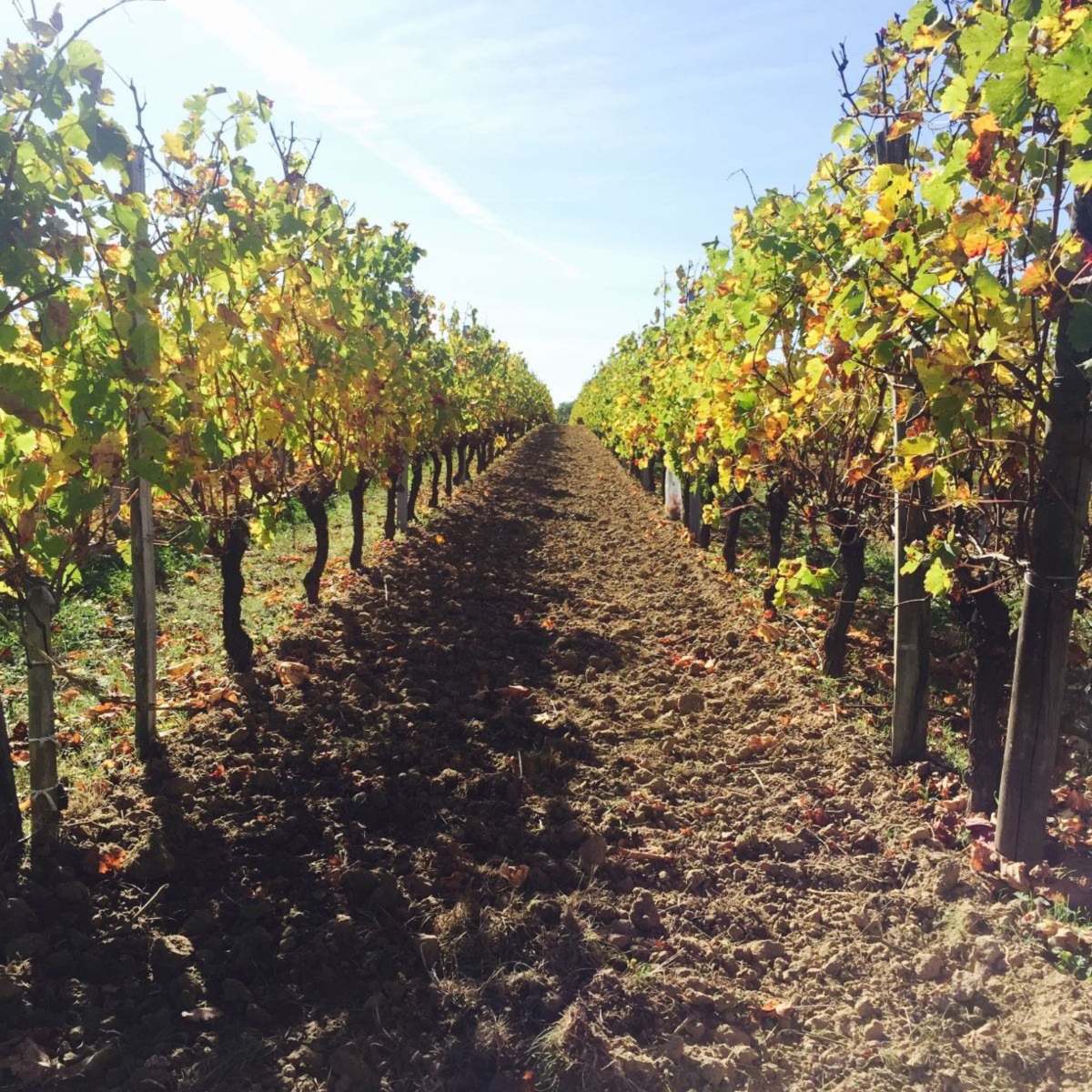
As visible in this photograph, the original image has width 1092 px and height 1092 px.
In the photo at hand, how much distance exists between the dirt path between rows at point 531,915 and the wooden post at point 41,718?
216mm

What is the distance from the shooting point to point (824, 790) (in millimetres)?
3863

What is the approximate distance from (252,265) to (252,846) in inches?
129

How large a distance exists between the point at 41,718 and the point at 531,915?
6.85 feet

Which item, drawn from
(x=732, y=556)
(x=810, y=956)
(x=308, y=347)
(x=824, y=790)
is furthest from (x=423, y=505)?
(x=810, y=956)

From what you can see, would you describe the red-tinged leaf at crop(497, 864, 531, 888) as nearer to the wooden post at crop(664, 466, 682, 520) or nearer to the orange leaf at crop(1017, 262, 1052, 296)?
the orange leaf at crop(1017, 262, 1052, 296)

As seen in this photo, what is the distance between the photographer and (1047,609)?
2947mm

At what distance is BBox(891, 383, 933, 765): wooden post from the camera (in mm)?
4012

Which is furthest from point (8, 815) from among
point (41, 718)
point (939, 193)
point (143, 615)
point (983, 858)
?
point (939, 193)

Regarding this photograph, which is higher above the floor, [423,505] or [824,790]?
[423,505]

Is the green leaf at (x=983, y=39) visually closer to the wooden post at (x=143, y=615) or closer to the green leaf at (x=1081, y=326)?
the green leaf at (x=1081, y=326)

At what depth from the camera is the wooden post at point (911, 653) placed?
4.01 meters

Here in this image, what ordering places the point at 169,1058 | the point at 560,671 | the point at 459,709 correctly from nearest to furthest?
the point at 169,1058 < the point at 459,709 < the point at 560,671

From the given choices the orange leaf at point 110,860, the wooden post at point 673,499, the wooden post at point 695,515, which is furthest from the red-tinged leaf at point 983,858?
the wooden post at point 673,499

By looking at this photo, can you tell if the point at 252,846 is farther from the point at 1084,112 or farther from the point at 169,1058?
the point at 1084,112
